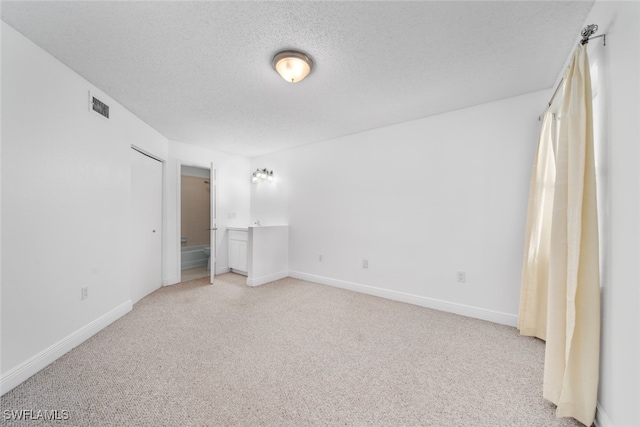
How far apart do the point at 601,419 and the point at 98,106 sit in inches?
169

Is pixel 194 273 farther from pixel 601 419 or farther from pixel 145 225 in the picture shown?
pixel 601 419

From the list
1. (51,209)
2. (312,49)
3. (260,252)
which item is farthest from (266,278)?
(312,49)

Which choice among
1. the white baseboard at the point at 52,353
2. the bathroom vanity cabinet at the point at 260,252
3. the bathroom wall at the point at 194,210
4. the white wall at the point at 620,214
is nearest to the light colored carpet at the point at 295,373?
the white baseboard at the point at 52,353

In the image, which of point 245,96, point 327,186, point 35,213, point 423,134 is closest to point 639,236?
point 423,134

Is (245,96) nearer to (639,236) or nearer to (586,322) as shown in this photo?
(639,236)

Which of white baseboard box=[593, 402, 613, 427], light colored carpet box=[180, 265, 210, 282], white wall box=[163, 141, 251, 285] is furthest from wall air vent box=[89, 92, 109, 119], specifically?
white baseboard box=[593, 402, 613, 427]

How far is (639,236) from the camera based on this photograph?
39.7 inches

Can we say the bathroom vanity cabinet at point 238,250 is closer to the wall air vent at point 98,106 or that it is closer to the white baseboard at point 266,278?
the white baseboard at point 266,278

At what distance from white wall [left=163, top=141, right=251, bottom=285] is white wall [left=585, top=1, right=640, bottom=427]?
14.7 feet

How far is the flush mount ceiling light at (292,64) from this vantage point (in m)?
1.78

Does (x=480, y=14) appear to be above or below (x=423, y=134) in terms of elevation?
above

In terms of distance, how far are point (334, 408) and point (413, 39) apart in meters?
2.45

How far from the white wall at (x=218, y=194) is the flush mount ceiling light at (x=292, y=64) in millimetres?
2796

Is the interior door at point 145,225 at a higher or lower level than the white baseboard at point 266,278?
higher
